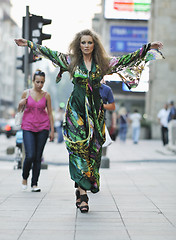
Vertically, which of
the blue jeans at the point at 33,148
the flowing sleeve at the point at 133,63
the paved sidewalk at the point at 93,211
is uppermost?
the flowing sleeve at the point at 133,63

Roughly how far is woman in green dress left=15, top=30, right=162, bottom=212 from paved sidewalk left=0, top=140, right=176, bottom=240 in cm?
38

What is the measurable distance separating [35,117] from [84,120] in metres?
1.71

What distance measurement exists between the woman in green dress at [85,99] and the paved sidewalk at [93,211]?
1.26ft

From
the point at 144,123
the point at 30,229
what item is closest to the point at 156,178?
the point at 30,229

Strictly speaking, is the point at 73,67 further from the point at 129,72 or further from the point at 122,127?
the point at 122,127

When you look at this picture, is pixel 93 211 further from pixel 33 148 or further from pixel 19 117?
pixel 19 117

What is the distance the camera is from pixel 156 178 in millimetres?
9727

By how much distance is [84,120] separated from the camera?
5934 millimetres

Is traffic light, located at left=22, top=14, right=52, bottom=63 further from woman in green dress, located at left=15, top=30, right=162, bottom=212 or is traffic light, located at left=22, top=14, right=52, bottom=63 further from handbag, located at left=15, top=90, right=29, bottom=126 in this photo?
woman in green dress, located at left=15, top=30, right=162, bottom=212

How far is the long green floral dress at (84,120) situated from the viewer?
585 centimetres

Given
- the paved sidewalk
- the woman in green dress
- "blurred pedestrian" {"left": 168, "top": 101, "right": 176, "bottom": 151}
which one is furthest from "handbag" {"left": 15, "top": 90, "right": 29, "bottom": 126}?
"blurred pedestrian" {"left": 168, "top": 101, "right": 176, "bottom": 151}

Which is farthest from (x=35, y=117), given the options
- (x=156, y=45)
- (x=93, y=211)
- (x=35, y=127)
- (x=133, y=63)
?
(x=156, y=45)

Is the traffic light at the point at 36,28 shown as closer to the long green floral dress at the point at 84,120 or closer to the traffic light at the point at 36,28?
the traffic light at the point at 36,28

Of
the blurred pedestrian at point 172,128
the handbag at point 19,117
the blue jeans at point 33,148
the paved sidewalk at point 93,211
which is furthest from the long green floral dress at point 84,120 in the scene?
the blurred pedestrian at point 172,128
